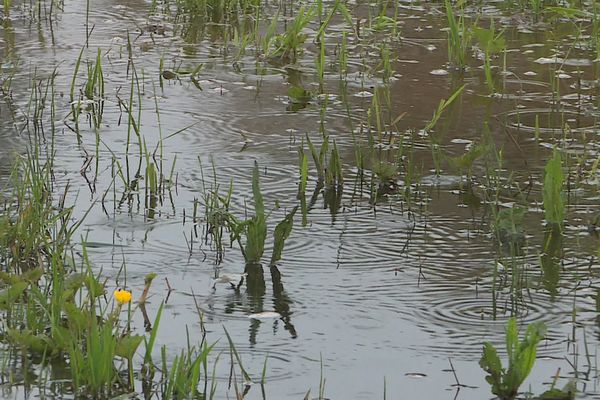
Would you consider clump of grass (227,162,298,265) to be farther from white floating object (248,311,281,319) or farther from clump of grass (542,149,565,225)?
clump of grass (542,149,565,225)

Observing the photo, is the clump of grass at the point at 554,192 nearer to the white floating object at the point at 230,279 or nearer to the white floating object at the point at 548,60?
the white floating object at the point at 230,279

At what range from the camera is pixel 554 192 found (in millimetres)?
3998

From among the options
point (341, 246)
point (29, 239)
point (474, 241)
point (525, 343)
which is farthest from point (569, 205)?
point (29, 239)

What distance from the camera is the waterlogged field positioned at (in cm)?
296

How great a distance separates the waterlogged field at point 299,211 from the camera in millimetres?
2957

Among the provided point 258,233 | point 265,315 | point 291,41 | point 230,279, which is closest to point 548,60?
point 291,41

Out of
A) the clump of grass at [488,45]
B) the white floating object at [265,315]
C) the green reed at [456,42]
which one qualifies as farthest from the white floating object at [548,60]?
the white floating object at [265,315]

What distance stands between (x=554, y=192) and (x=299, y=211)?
92cm

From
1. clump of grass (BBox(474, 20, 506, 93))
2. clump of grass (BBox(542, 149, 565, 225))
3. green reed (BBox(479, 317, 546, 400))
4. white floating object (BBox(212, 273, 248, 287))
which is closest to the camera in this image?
green reed (BBox(479, 317, 546, 400))

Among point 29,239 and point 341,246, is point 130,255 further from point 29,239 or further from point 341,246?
point 341,246

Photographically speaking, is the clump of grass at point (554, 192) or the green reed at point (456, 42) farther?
the green reed at point (456, 42)

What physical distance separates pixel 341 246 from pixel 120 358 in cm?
110

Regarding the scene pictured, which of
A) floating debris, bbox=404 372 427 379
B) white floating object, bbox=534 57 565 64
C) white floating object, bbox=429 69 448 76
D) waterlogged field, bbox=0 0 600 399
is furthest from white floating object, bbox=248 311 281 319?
white floating object, bbox=534 57 565 64

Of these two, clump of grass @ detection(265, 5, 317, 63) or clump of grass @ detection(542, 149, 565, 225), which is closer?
clump of grass @ detection(542, 149, 565, 225)
